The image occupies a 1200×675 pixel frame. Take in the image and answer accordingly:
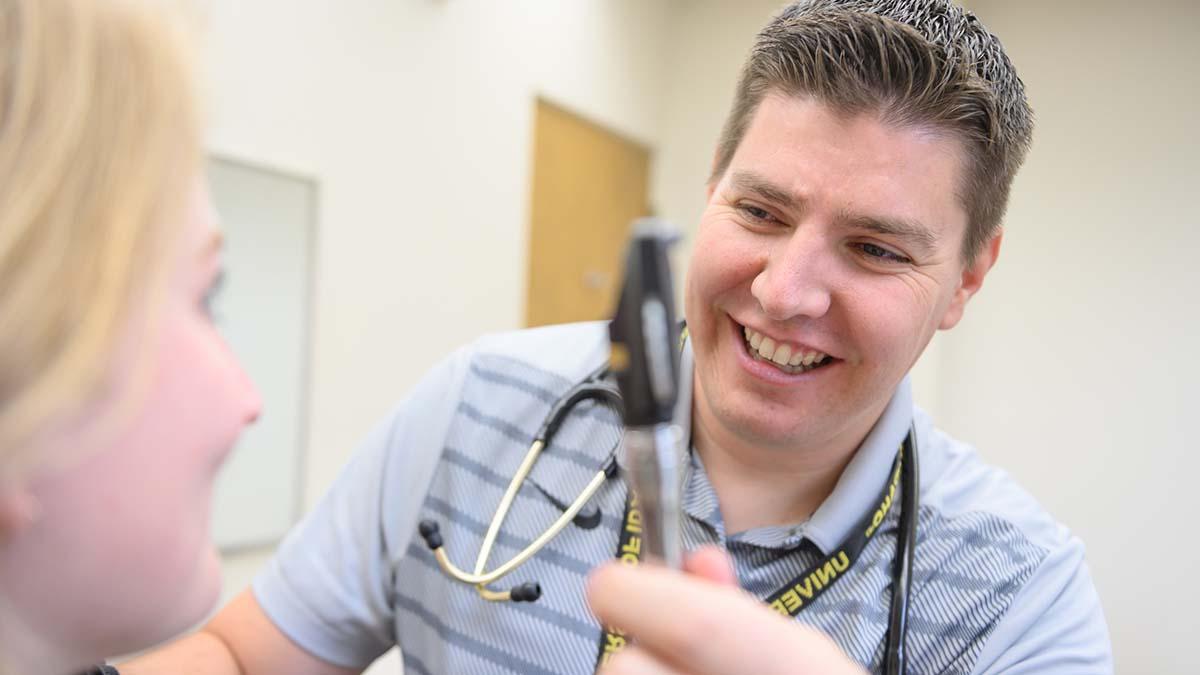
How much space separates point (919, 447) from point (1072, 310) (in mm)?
2469

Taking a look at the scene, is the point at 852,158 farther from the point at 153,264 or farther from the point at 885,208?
the point at 153,264

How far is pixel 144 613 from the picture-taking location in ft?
1.71

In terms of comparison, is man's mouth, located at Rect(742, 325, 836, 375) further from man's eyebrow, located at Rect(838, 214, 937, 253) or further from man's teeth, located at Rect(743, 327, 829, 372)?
man's eyebrow, located at Rect(838, 214, 937, 253)

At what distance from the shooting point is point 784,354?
3.21 ft

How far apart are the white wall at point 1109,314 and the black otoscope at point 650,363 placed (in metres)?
3.12

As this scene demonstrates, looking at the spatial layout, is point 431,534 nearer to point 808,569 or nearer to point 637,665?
point 808,569

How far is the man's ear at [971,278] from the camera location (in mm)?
1090

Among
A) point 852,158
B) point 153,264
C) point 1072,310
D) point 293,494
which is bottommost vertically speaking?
point 293,494

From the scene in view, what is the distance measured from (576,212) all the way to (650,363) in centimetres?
313

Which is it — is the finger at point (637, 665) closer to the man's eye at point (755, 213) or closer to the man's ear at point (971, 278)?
the man's eye at point (755, 213)

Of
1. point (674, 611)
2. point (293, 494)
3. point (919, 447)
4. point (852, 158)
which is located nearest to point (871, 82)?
point (852, 158)

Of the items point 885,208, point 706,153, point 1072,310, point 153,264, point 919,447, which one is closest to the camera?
point 153,264

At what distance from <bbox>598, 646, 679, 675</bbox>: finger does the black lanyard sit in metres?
0.41

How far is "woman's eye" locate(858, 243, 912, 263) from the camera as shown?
3.18 ft
